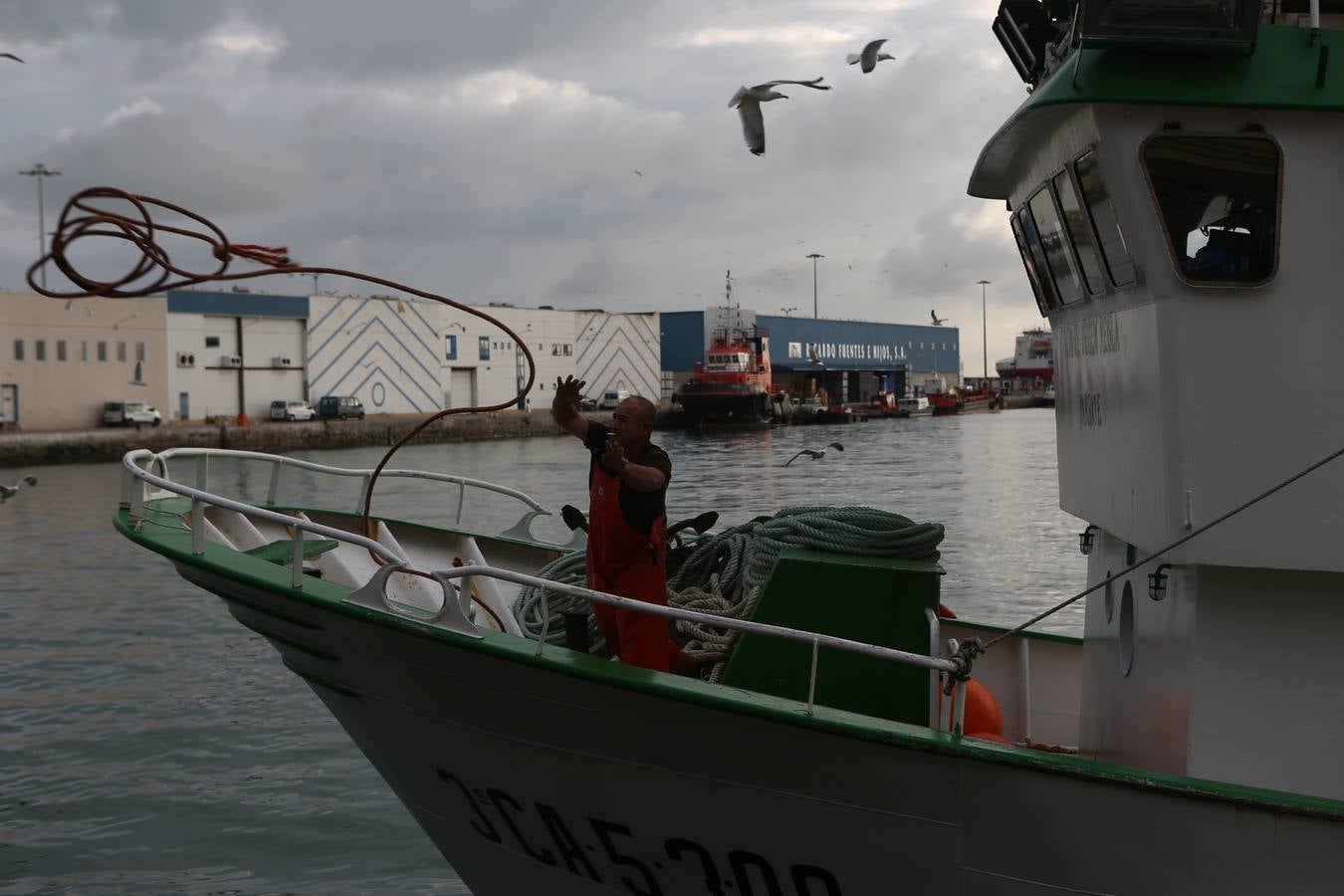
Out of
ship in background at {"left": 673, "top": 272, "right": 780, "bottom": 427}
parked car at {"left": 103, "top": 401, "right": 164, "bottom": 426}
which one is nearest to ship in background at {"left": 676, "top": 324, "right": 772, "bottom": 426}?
ship in background at {"left": 673, "top": 272, "right": 780, "bottom": 427}

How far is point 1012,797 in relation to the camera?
3908 millimetres

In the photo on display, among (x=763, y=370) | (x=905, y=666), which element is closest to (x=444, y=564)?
(x=905, y=666)

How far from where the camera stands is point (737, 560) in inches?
214

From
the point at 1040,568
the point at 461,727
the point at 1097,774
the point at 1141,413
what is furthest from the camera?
the point at 1040,568

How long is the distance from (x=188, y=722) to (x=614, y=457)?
295 inches

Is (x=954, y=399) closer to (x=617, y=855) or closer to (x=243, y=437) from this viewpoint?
(x=243, y=437)

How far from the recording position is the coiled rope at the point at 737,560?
465cm

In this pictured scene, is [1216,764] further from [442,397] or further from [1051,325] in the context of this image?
[442,397]

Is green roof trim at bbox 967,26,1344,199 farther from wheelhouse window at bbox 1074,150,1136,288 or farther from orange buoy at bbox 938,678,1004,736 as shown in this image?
orange buoy at bbox 938,678,1004,736

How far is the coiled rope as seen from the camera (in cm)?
465

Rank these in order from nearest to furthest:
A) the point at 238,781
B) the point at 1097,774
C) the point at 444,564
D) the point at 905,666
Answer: the point at 1097,774, the point at 905,666, the point at 444,564, the point at 238,781

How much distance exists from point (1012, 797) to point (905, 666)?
67 cm

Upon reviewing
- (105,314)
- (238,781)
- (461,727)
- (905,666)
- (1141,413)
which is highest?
(105,314)

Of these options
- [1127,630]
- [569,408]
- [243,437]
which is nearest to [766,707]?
[569,408]
